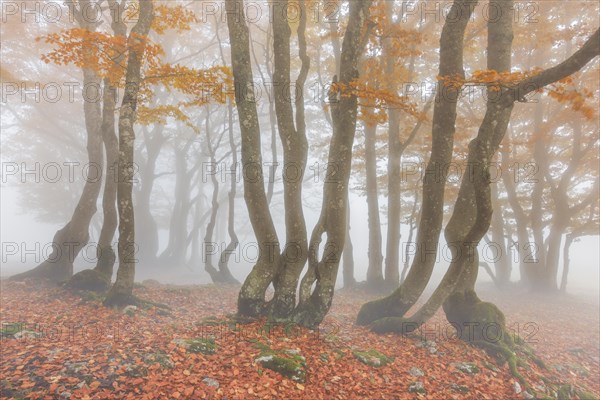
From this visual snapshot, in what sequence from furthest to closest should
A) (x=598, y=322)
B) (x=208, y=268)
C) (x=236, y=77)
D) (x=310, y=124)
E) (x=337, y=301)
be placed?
(x=310, y=124)
(x=208, y=268)
(x=598, y=322)
(x=337, y=301)
(x=236, y=77)

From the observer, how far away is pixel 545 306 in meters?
17.1

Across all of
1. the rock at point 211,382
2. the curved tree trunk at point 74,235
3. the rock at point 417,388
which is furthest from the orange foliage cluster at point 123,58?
the rock at point 417,388

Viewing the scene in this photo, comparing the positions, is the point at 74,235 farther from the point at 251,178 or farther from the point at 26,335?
the point at 251,178

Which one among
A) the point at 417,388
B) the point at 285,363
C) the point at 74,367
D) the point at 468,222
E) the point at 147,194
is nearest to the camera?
the point at 74,367

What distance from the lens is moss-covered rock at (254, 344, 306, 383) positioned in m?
5.71

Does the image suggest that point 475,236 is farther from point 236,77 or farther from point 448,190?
point 448,190

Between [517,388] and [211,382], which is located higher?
[211,382]

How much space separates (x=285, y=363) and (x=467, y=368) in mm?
3774

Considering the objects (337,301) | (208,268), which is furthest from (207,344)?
(208,268)

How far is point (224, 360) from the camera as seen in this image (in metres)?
5.94

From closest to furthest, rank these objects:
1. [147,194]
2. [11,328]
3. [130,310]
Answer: [11,328]
[130,310]
[147,194]

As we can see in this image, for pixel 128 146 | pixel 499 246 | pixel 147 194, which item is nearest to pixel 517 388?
pixel 128 146

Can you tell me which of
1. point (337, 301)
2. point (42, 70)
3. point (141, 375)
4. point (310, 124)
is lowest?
point (337, 301)

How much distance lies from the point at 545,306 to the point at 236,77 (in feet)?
58.6
